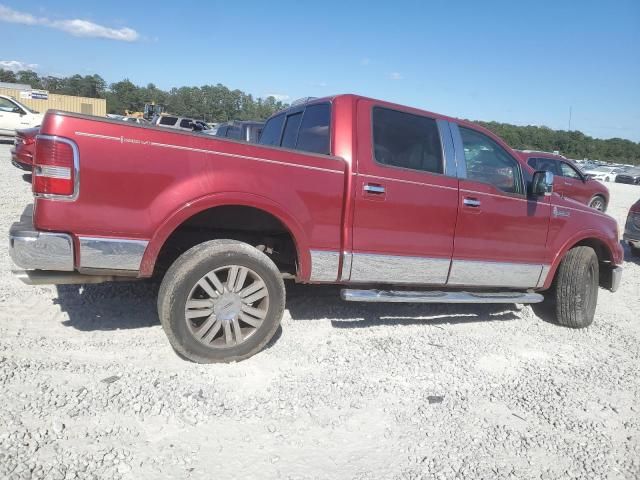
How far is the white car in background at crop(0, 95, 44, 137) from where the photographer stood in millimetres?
18391

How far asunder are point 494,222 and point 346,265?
1.53 meters

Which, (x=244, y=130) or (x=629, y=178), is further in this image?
(x=629, y=178)

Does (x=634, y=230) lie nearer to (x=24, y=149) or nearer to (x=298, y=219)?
(x=298, y=219)

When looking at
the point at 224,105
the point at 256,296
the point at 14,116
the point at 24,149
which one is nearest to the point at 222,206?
the point at 256,296

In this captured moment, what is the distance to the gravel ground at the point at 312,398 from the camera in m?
2.73

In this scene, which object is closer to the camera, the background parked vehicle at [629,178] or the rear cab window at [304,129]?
the rear cab window at [304,129]

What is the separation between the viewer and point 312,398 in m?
3.41

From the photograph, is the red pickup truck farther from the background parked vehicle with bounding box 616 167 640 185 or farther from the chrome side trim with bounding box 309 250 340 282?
the background parked vehicle with bounding box 616 167 640 185

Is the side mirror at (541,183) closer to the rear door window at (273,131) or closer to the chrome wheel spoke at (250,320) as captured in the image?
the rear door window at (273,131)

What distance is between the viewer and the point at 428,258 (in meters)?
4.38

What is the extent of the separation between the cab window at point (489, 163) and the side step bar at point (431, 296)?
0.99 m

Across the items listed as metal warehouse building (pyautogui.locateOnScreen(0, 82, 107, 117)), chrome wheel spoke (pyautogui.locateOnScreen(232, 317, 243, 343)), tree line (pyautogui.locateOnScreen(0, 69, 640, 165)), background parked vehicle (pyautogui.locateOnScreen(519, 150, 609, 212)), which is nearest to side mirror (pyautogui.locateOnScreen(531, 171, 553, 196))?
chrome wheel spoke (pyautogui.locateOnScreen(232, 317, 243, 343))

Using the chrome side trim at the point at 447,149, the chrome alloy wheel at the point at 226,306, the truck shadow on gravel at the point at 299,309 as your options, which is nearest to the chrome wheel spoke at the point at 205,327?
the chrome alloy wheel at the point at 226,306

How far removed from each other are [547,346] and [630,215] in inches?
233
